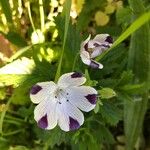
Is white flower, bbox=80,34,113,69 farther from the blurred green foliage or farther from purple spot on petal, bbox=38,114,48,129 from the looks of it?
purple spot on petal, bbox=38,114,48,129

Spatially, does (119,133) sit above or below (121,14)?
below

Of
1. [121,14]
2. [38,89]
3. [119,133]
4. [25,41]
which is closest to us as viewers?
[38,89]

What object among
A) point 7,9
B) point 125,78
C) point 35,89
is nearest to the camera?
point 35,89

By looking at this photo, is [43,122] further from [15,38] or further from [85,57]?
[15,38]

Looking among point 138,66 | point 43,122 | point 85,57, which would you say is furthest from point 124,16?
point 43,122

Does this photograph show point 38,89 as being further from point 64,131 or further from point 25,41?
point 25,41

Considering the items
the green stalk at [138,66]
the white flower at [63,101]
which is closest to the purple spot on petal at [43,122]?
the white flower at [63,101]

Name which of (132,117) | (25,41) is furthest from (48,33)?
(132,117)
